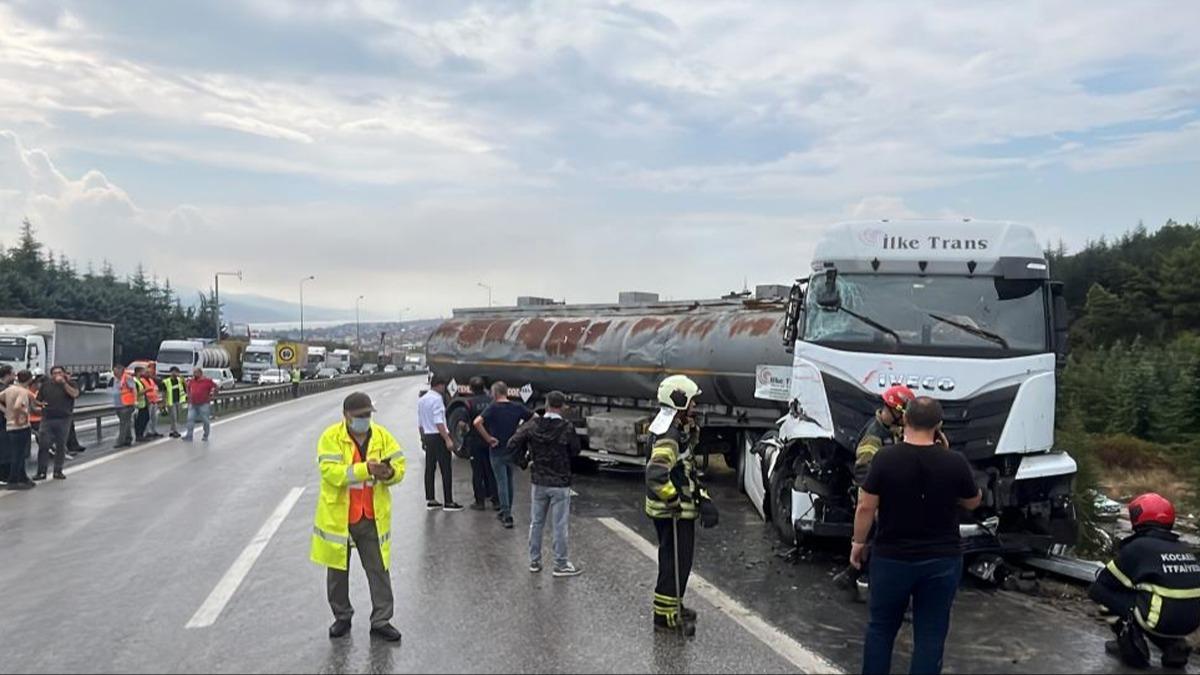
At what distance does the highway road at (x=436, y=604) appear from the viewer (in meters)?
6.19

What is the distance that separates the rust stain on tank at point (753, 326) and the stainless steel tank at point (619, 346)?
0.02 m

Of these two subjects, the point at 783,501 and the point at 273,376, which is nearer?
the point at 783,501

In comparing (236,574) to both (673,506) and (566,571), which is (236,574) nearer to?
(566,571)

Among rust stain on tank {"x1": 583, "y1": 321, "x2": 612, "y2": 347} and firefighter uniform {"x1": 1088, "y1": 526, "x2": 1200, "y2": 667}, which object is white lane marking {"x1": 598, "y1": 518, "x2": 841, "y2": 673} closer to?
firefighter uniform {"x1": 1088, "y1": 526, "x2": 1200, "y2": 667}

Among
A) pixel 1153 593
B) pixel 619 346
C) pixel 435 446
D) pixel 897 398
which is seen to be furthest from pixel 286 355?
pixel 1153 593

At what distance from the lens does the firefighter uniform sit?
20.4 ft

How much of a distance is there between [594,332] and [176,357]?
38.3m

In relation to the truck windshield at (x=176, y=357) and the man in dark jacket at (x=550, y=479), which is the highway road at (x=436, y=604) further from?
the truck windshield at (x=176, y=357)

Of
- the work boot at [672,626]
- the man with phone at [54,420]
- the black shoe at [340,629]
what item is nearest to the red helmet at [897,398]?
the work boot at [672,626]

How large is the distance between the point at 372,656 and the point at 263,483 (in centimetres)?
897

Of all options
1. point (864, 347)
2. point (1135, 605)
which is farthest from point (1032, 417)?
point (1135, 605)

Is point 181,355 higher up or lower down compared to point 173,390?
higher up

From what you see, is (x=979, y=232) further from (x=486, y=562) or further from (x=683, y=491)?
(x=486, y=562)

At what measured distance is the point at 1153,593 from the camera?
627 centimetres
